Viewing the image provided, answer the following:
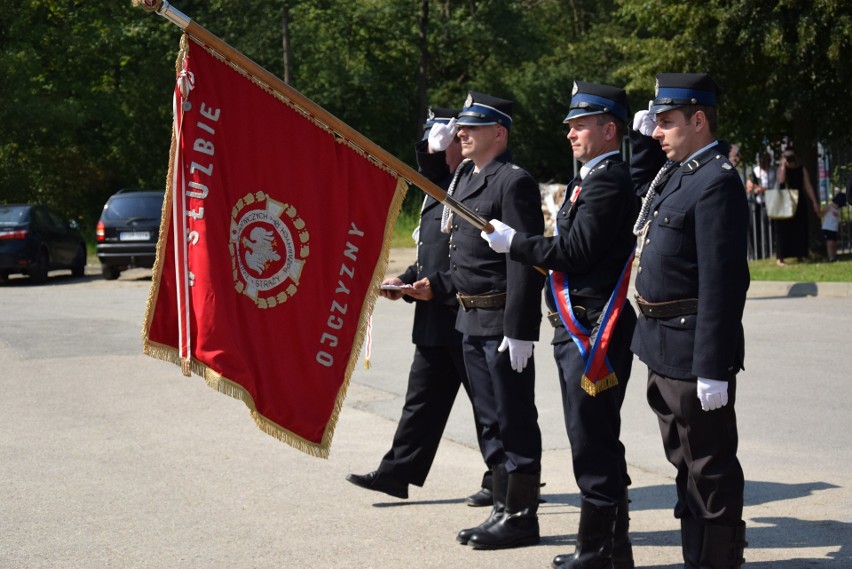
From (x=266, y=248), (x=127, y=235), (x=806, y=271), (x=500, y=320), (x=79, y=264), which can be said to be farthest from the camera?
(x=79, y=264)

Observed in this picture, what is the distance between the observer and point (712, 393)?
4477mm

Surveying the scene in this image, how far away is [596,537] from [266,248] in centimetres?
179

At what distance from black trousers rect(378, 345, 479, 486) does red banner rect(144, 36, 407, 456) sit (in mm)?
962

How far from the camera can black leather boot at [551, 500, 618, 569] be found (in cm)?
498

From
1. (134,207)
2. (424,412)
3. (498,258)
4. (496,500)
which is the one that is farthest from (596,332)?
(134,207)

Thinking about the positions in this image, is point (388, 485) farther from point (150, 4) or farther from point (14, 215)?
point (14, 215)

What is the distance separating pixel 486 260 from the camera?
5.84m

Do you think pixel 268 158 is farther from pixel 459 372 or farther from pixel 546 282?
pixel 459 372

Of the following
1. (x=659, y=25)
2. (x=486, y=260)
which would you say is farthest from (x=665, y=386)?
(x=659, y=25)

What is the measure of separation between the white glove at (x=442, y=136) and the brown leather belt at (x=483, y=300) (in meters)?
0.97

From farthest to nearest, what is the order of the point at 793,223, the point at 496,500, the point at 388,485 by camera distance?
1. the point at 793,223
2. the point at 388,485
3. the point at 496,500

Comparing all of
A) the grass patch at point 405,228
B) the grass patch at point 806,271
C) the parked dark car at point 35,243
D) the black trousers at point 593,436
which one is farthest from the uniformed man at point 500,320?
the grass patch at point 405,228

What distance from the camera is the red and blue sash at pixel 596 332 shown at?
4.98m

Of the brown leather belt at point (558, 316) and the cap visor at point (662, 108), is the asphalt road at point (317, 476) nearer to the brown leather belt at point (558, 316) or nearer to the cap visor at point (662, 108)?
the brown leather belt at point (558, 316)
